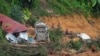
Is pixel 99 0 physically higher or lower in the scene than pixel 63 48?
higher

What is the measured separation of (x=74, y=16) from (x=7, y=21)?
201 inches

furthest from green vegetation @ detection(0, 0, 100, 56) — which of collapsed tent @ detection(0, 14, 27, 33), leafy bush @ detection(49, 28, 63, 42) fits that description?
collapsed tent @ detection(0, 14, 27, 33)

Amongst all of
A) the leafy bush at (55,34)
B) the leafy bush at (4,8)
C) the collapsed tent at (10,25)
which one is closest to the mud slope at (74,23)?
the leafy bush at (55,34)

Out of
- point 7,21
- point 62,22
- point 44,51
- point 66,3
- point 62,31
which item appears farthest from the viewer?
point 66,3

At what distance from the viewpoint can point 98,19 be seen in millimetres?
20672

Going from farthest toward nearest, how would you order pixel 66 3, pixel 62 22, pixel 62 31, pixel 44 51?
pixel 66 3
pixel 62 22
pixel 62 31
pixel 44 51

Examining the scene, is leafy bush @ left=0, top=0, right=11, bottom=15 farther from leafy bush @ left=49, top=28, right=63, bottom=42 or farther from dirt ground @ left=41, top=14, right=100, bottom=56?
dirt ground @ left=41, top=14, right=100, bottom=56

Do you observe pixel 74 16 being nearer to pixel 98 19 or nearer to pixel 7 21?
pixel 98 19

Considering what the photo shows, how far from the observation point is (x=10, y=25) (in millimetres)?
14758

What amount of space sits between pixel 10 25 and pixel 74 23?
476 centimetres

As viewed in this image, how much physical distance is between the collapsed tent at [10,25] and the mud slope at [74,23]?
2880 mm

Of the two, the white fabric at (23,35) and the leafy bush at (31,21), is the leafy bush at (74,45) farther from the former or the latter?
the leafy bush at (31,21)

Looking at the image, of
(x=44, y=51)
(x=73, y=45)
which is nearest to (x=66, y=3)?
(x=73, y=45)

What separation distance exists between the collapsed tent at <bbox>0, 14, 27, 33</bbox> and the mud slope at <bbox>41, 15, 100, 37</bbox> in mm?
2880
